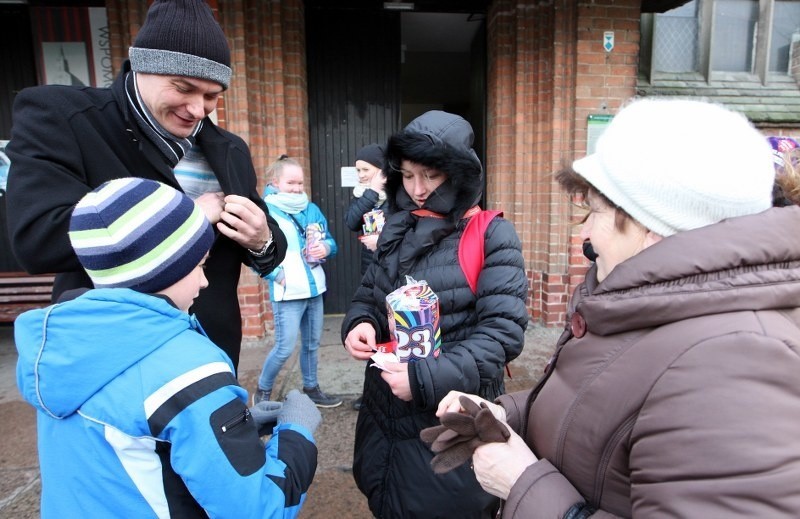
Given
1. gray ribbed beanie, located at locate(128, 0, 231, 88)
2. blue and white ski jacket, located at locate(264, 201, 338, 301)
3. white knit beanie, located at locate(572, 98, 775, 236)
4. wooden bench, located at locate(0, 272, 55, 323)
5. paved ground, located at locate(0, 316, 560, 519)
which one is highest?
gray ribbed beanie, located at locate(128, 0, 231, 88)

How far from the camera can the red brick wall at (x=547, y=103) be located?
4.75 metres

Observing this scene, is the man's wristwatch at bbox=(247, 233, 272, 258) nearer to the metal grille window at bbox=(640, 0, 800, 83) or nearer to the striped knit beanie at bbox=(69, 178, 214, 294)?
the striped knit beanie at bbox=(69, 178, 214, 294)

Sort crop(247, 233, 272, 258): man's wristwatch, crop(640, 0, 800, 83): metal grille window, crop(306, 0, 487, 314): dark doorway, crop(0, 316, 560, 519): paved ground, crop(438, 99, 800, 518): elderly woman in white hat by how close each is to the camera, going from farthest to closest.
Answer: crop(640, 0, 800, 83): metal grille window → crop(306, 0, 487, 314): dark doorway → crop(0, 316, 560, 519): paved ground → crop(247, 233, 272, 258): man's wristwatch → crop(438, 99, 800, 518): elderly woman in white hat

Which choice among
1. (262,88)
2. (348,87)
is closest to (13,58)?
(262,88)

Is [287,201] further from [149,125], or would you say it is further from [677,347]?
[677,347]

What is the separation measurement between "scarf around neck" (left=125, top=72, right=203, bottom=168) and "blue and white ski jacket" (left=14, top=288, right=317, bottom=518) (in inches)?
26.3

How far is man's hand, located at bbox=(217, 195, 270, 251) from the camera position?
1.54 m

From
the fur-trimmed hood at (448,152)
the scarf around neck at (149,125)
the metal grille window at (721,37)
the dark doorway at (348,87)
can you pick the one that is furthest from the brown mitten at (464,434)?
the metal grille window at (721,37)

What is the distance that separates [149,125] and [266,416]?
994 mm

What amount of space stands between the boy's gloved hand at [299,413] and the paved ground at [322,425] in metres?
1.39

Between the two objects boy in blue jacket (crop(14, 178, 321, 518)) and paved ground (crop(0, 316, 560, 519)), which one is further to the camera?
paved ground (crop(0, 316, 560, 519))

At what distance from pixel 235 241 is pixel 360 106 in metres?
4.24

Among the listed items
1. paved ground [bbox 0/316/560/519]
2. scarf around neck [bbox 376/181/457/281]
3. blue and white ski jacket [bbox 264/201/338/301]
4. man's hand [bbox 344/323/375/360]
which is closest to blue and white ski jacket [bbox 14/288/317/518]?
man's hand [bbox 344/323/375/360]

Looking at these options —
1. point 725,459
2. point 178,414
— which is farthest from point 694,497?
point 178,414
